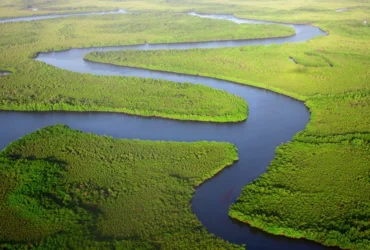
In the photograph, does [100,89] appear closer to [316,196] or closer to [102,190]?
[102,190]

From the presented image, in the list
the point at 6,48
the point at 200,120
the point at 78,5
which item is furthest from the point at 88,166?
the point at 78,5

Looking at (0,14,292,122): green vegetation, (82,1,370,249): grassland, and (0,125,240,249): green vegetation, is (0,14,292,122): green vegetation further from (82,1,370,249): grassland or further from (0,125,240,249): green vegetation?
(82,1,370,249): grassland

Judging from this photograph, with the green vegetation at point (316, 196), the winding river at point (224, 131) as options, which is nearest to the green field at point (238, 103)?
the green vegetation at point (316, 196)

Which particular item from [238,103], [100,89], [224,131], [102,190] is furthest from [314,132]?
[100,89]

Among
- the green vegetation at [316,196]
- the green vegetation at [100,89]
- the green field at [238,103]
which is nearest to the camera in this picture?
the green vegetation at [316,196]

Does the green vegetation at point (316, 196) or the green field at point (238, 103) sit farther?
the green field at point (238, 103)

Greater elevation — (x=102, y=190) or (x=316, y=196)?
(x=102, y=190)

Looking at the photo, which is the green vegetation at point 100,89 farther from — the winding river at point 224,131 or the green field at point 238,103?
the winding river at point 224,131

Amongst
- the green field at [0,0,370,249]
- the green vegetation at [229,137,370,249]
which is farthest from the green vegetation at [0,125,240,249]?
the green vegetation at [229,137,370,249]
